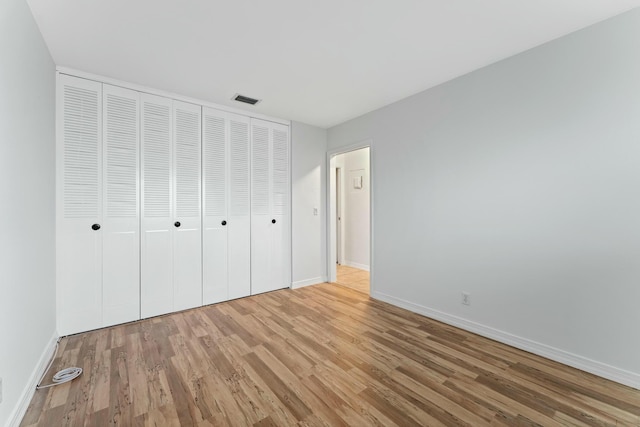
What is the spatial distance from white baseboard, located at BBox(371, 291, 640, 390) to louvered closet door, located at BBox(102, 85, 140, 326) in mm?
3279

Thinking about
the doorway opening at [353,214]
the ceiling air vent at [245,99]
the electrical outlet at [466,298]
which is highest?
the ceiling air vent at [245,99]

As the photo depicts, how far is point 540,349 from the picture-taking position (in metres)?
2.25

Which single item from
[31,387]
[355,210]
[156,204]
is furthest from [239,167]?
[355,210]

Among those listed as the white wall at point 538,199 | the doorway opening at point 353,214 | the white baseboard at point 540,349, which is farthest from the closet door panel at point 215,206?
the white baseboard at point 540,349

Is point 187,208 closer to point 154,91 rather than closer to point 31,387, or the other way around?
point 154,91

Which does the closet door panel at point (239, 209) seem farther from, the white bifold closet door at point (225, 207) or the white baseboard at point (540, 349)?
the white baseboard at point (540, 349)

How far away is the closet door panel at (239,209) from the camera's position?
3.62 m

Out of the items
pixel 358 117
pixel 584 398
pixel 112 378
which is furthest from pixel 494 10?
pixel 112 378

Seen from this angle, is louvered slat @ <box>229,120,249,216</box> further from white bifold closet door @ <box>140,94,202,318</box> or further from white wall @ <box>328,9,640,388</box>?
white wall @ <box>328,9,640,388</box>

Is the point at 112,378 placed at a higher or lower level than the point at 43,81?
lower

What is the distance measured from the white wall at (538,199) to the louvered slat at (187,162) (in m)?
2.64

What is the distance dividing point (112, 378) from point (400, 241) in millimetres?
3092

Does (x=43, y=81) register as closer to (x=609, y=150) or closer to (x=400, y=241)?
(x=400, y=241)

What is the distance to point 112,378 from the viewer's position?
1953 mm
